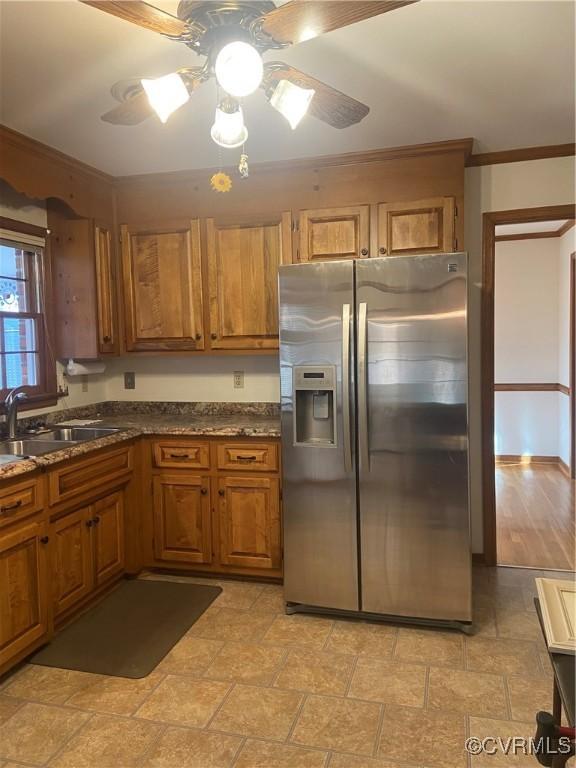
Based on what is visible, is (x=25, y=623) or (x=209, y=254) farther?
(x=209, y=254)

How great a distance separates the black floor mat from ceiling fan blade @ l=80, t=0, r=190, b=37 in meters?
2.34

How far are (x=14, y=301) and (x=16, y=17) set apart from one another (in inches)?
67.0

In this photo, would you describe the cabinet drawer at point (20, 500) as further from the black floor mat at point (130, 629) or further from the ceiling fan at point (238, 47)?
the ceiling fan at point (238, 47)

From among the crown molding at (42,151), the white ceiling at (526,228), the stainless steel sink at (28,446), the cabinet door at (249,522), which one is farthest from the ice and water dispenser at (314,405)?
the white ceiling at (526,228)

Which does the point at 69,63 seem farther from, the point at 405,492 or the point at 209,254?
the point at 405,492

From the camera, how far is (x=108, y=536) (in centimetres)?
304

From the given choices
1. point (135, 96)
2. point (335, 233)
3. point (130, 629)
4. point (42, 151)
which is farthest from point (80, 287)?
point (130, 629)

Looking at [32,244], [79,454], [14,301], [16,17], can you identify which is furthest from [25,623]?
[16,17]

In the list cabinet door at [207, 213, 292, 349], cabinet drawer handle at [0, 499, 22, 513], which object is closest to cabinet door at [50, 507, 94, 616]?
cabinet drawer handle at [0, 499, 22, 513]

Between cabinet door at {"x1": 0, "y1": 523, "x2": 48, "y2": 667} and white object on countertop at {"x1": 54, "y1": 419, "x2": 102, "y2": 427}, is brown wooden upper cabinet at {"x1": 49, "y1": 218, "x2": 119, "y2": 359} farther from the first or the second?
cabinet door at {"x1": 0, "y1": 523, "x2": 48, "y2": 667}

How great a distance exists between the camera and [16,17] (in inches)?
72.1

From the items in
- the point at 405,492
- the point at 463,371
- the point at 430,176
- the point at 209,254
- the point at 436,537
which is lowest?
the point at 436,537

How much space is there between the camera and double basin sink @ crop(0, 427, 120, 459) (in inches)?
113

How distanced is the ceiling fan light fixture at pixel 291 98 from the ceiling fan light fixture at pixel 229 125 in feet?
0.42
